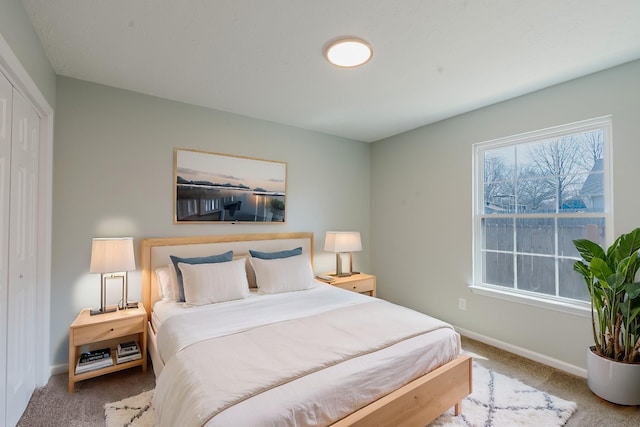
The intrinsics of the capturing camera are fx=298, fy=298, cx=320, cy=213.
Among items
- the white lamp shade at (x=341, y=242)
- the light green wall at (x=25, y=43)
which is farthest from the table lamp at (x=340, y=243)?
the light green wall at (x=25, y=43)

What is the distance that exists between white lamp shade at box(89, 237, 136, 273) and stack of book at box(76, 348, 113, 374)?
69 centimetres

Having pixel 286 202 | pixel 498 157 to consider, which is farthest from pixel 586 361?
pixel 286 202

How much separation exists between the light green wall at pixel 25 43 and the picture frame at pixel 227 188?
1049mm

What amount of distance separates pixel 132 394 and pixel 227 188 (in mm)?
1968

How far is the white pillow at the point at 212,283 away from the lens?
2.49 metres

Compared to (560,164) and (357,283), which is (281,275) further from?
(560,164)

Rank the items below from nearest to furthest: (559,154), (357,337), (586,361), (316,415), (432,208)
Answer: (316,415) < (357,337) < (586,361) < (559,154) < (432,208)

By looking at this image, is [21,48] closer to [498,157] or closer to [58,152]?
[58,152]

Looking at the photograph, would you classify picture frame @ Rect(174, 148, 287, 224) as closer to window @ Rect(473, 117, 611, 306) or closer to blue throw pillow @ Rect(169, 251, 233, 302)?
blue throw pillow @ Rect(169, 251, 233, 302)

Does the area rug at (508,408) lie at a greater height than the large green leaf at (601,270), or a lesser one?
lesser

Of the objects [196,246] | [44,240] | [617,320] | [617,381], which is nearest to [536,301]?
[617,320]

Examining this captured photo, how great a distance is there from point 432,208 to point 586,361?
1.92 m

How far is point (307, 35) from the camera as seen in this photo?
1.92 metres

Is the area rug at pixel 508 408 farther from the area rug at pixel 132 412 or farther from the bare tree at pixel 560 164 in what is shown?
the area rug at pixel 132 412
